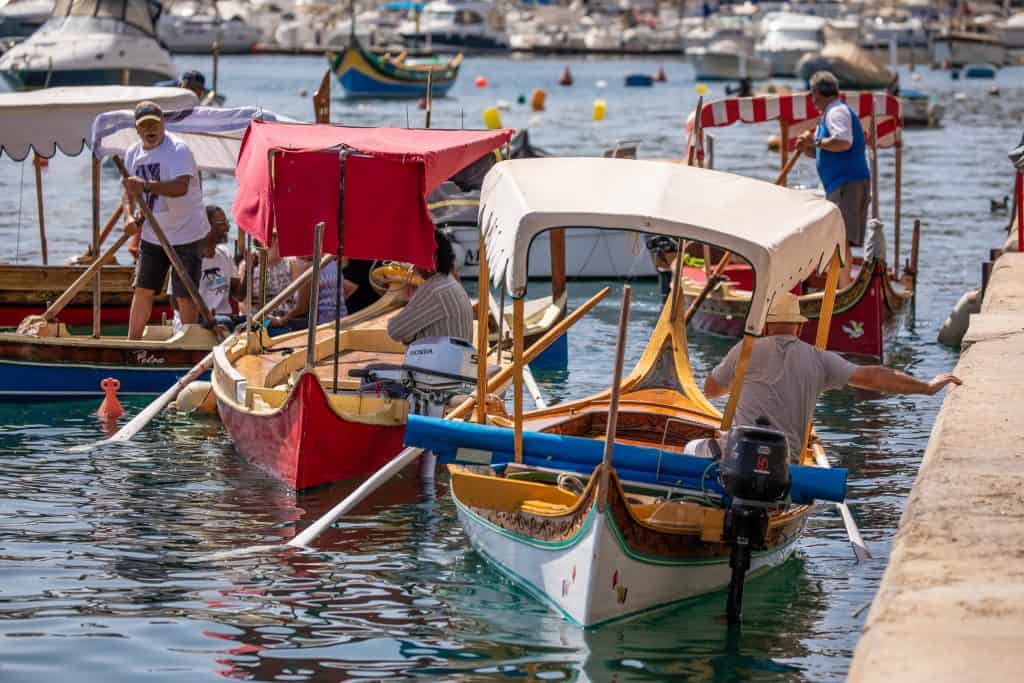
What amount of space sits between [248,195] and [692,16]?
5542 inches

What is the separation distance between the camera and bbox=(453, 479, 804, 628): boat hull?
814cm

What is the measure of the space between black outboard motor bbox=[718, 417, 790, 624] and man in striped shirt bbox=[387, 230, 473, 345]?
370 cm

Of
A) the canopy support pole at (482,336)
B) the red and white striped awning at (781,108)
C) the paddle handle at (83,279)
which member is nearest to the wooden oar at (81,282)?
the paddle handle at (83,279)

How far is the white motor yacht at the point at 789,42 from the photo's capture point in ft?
316

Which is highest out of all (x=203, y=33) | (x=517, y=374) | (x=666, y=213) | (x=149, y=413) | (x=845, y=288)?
(x=666, y=213)

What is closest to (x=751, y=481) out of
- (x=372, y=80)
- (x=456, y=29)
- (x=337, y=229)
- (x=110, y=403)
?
(x=337, y=229)

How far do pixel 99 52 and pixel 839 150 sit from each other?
42654 millimetres

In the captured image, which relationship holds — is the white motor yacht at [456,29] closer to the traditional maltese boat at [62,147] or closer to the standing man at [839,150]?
the traditional maltese boat at [62,147]

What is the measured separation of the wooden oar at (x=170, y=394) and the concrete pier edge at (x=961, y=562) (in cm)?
491

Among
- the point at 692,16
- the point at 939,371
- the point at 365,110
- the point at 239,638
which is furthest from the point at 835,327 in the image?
the point at 692,16

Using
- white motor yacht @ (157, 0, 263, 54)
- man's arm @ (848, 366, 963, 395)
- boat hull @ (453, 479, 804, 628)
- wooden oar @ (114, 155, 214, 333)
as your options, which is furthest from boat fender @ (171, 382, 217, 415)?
white motor yacht @ (157, 0, 263, 54)

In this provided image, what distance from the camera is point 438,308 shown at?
11695mm

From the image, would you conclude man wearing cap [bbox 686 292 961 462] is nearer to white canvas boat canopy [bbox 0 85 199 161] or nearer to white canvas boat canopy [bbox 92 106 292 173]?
white canvas boat canopy [bbox 92 106 292 173]

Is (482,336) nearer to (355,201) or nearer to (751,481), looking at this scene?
(355,201)
